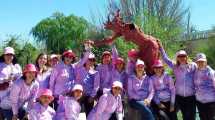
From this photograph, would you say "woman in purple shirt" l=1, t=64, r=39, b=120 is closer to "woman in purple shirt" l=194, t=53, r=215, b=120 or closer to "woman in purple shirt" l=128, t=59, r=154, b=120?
"woman in purple shirt" l=128, t=59, r=154, b=120

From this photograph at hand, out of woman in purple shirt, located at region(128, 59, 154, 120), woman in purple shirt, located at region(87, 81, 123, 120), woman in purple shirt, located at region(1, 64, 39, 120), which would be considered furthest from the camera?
woman in purple shirt, located at region(128, 59, 154, 120)

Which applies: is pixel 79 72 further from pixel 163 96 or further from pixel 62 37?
pixel 62 37

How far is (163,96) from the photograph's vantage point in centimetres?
870

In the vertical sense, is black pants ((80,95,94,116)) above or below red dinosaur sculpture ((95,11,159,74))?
below

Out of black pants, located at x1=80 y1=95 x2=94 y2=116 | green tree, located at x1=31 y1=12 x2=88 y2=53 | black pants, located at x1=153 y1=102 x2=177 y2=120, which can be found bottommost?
black pants, located at x1=153 y1=102 x2=177 y2=120

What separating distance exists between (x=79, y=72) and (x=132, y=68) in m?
1.03

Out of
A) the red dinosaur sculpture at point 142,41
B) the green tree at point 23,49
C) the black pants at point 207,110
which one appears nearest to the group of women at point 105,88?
the black pants at point 207,110

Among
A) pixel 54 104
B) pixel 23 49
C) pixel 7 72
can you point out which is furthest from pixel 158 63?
pixel 23 49

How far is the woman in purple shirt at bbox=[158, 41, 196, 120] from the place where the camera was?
343 inches

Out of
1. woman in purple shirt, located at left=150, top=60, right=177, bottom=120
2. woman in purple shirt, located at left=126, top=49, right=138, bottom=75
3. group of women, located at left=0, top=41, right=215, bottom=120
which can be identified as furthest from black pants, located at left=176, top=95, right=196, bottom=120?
woman in purple shirt, located at left=126, top=49, right=138, bottom=75

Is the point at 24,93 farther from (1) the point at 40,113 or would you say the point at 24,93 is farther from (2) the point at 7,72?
(2) the point at 7,72

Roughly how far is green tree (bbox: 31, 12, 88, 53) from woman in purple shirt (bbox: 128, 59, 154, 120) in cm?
4324

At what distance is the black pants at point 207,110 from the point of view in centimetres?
861

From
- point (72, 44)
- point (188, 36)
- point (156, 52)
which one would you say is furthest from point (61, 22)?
point (156, 52)
